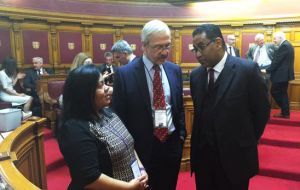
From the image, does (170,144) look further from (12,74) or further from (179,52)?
(179,52)

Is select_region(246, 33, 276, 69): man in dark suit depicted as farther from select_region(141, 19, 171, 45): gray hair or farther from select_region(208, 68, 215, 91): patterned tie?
select_region(141, 19, 171, 45): gray hair

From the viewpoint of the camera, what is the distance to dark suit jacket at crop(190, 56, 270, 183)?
1.52m

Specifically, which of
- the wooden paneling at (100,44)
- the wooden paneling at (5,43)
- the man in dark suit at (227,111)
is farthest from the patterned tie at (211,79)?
the wooden paneling at (100,44)

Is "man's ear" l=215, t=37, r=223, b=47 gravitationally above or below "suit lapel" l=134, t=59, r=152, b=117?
above

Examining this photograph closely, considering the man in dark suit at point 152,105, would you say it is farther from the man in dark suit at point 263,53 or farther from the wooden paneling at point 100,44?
the wooden paneling at point 100,44

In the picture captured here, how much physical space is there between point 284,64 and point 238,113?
3219 millimetres

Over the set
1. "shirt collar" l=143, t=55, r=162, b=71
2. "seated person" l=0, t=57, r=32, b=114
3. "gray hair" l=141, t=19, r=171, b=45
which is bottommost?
"seated person" l=0, t=57, r=32, b=114

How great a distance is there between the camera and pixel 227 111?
1.52m

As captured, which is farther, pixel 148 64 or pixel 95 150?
pixel 148 64

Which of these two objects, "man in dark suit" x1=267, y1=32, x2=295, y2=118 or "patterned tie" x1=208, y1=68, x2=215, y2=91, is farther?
"man in dark suit" x1=267, y1=32, x2=295, y2=118

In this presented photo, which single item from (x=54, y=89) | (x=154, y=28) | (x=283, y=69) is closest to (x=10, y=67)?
(x=54, y=89)

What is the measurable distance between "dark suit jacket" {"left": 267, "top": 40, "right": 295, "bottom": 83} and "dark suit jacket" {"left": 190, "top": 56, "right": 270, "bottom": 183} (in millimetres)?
3031

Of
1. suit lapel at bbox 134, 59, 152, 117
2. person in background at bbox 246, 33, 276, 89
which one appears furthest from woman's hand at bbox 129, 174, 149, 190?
person in background at bbox 246, 33, 276, 89

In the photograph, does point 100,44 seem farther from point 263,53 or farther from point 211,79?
point 211,79
